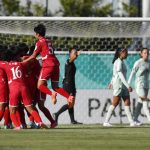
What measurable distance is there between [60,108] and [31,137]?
8.03m

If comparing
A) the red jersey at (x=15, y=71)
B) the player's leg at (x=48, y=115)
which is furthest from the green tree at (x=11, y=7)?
the red jersey at (x=15, y=71)

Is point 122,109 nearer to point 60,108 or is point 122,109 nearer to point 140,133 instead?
point 60,108

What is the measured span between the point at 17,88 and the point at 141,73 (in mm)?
4526

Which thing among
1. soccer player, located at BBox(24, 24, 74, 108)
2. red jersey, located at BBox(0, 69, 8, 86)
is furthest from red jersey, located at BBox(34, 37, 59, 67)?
red jersey, located at BBox(0, 69, 8, 86)

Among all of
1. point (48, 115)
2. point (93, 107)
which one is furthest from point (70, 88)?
point (48, 115)

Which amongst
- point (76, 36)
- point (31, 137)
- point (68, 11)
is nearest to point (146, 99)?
point (76, 36)

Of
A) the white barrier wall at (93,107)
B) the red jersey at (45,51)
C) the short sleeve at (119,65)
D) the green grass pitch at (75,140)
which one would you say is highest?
the red jersey at (45,51)

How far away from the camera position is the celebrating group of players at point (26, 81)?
1911cm

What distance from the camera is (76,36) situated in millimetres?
25094

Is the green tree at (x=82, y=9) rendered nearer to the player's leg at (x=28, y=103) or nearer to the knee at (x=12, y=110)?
the knee at (x=12, y=110)

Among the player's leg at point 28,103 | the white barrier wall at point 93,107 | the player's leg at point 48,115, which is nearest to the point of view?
the player's leg at point 28,103

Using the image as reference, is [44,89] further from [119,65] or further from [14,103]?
[119,65]

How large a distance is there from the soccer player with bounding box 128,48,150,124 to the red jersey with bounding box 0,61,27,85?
410 cm

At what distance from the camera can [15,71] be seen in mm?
19156
